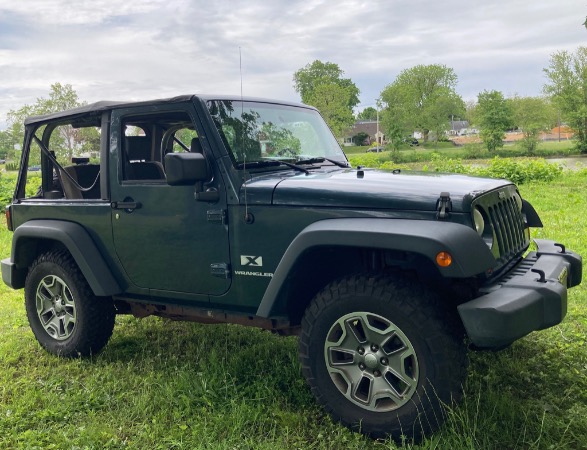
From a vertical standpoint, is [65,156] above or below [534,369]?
above

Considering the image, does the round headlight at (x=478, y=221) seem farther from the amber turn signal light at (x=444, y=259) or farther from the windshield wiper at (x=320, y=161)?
the windshield wiper at (x=320, y=161)

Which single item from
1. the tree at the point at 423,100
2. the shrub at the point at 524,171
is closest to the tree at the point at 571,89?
the tree at the point at 423,100

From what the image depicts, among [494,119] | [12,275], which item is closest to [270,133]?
[12,275]

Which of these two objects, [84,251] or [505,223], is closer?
[505,223]

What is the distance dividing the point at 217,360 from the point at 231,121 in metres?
1.75

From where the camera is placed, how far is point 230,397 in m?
3.54

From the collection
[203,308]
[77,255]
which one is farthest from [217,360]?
[77,255]

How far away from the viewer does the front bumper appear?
8.40ft

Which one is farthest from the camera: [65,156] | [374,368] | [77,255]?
[65,156]

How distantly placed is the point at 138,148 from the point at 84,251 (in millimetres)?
850

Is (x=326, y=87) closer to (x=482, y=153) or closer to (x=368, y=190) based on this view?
(x=482, y=153)

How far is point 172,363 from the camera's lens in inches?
163

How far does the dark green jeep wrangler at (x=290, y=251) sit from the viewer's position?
9.06 ft

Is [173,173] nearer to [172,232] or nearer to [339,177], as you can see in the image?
[172,232]
